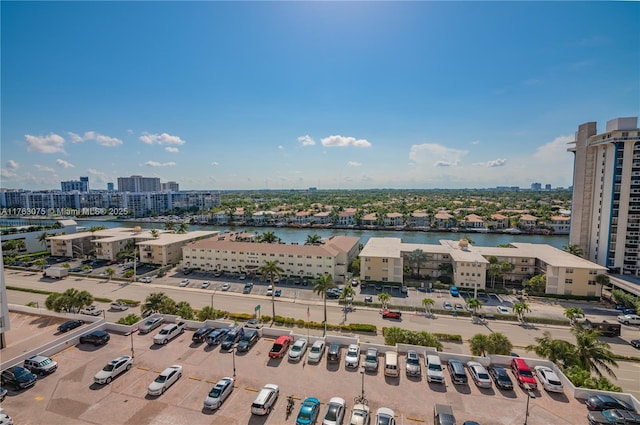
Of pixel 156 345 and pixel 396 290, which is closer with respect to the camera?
pixel 156 345

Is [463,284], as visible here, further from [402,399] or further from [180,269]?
[180,269]

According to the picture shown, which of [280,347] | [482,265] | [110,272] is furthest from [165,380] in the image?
[482,265]

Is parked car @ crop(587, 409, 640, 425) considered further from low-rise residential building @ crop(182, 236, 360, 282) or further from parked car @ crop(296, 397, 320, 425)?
low-rise residential building @ crop(182, 236, 360, 282)

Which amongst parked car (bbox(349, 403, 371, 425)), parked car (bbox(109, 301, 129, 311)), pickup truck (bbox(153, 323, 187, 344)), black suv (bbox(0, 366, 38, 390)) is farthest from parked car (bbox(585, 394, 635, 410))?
parked car (bbox(109, 301, 129, 311))

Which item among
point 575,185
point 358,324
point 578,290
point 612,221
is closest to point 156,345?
point 358,324

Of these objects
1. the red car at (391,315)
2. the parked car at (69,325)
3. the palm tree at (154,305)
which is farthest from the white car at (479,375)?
the parked car at (69,325)
